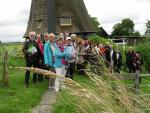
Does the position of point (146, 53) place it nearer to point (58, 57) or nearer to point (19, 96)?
point (58, 57)

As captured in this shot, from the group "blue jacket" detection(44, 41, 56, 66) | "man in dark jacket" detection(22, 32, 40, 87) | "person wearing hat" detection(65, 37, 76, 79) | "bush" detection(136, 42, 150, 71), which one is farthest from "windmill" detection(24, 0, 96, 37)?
"blue jacket" detection(44, 41, 56, 66)

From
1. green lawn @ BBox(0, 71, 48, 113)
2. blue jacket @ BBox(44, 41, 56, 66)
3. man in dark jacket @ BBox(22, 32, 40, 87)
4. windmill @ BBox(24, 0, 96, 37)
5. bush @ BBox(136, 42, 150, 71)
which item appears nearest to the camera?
green lawn @ BBox(0, 71, 48, 113)

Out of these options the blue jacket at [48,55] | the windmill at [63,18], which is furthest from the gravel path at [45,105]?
the windmill at [63,18]

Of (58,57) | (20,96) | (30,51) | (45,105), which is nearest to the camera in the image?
(45,105)

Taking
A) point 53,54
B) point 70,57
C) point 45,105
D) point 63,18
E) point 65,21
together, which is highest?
point 63,18

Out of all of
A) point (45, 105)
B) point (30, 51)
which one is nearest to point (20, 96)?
point (45, 105)

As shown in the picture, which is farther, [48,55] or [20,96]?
[48,55]

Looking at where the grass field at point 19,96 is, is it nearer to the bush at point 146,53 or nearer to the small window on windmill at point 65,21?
the bush at point 146,53

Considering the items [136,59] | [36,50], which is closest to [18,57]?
[136,59]

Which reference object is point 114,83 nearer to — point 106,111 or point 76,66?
point 106,111

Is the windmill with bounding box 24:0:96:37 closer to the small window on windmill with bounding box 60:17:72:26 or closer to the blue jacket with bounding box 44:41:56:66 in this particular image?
the small window on windmill with bounding box 60:17:72:26

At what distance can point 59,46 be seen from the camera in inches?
523

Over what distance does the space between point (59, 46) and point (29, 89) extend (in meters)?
1.64

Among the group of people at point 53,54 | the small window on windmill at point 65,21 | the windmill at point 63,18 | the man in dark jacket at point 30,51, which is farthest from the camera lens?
the small window on windmill at point 65,21
